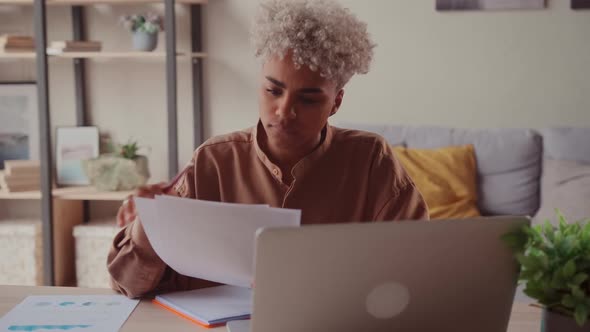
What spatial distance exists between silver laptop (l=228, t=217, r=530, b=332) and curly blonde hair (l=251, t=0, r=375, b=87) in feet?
1.70

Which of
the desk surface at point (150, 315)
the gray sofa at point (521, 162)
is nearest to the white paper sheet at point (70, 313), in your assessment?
the desk surface at point (150, 315)

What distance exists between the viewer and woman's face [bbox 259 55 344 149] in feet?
4.12

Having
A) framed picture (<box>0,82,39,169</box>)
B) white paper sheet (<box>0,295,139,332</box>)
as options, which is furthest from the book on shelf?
white paper sheet (<box>0,295,139,332</box>)

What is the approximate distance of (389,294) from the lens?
0.86m

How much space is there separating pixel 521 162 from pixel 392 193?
167 centimetres

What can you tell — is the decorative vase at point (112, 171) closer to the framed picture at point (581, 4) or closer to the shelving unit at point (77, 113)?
the shelving unit at point (77, 113)

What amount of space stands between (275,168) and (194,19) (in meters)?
2.12

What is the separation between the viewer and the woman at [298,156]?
1261 millimetres

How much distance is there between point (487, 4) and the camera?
A: 3.17m

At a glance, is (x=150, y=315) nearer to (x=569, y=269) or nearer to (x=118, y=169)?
(x=569, y=269)

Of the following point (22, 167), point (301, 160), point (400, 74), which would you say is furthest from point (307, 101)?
point (22, 167)

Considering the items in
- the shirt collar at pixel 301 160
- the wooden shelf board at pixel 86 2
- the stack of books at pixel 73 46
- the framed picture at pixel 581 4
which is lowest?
the shirt collar at pixel 301 160

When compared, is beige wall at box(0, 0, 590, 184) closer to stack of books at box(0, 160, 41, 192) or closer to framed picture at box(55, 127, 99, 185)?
framed picture at box(55, 127, 99, 185)

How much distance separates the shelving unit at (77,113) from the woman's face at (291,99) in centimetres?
179
